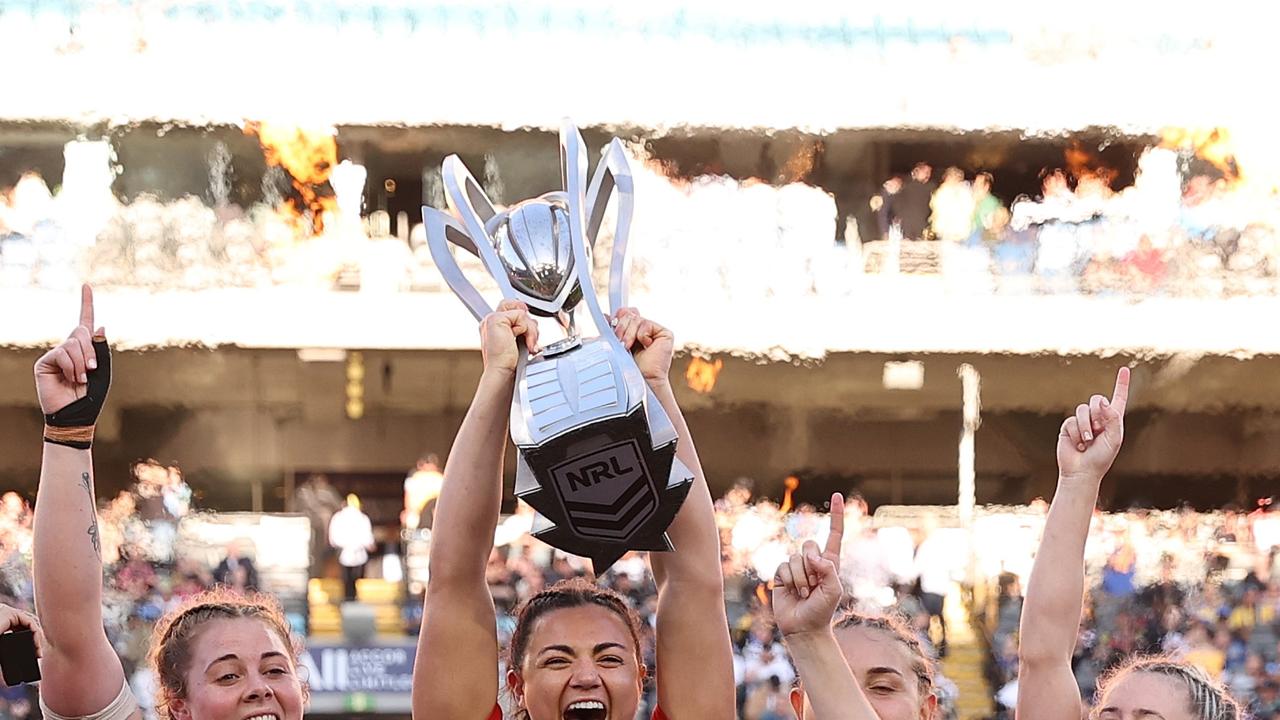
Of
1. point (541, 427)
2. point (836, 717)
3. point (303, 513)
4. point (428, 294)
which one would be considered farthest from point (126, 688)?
point (428, 294)

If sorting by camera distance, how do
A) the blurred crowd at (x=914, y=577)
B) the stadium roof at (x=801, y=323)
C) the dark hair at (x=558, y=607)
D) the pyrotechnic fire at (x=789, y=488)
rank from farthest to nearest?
the pyrotechnic fire at (x=789, y=488), the stadium roof at (x=801, y=323), the blurred crowd at (x=914, y=577), the dark hair at (x=558, y=607)

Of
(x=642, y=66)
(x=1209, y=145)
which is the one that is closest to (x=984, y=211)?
(x=1209, y=145)

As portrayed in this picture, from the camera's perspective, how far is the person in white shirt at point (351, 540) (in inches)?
483

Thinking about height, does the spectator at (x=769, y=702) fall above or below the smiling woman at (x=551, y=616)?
below

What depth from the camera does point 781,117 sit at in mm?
15391

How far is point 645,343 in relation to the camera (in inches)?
82.7

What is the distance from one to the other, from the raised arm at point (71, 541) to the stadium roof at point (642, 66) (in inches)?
518

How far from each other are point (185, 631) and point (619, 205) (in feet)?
2.57

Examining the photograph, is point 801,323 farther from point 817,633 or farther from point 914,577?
point 817,633

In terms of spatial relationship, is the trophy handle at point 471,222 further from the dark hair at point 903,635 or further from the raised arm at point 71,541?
the dark hair at point 903,635

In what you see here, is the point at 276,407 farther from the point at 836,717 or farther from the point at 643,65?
the point at 836,717

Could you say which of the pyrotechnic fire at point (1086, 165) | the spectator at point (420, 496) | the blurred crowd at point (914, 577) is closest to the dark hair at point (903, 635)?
the blurred crowd at point (914, 577)

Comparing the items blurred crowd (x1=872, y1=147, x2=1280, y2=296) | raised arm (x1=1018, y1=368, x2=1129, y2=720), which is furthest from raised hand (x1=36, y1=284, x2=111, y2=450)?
blurred crowd (x1=872, y1=147, x2=1280, y2=296)

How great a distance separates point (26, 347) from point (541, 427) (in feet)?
42.9
